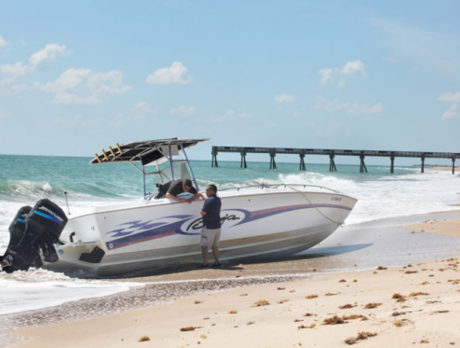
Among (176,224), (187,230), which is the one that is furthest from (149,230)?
(187,230)

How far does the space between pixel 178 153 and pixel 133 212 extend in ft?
5.52

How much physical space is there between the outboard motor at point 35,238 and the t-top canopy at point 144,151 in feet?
5.65

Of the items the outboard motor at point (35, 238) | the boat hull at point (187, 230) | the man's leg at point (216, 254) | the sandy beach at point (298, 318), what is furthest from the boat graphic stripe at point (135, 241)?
the sandy beach at point (298, 318)

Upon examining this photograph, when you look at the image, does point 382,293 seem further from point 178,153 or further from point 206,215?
point 178,153

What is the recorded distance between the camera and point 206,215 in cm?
966

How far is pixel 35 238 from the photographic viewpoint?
343 inches

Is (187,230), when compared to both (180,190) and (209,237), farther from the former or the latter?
(180,190)

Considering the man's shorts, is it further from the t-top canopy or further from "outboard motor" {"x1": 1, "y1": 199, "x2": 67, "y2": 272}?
"outboard motor" {"x1": 1, "y1": 199, "x2": 67, "y2": 272}

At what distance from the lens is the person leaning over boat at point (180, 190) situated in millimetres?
9727

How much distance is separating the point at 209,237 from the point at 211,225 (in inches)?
9.9

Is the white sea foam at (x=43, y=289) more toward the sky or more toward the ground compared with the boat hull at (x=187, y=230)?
more toward the ground

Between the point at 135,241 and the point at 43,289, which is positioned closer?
the point at 43,289

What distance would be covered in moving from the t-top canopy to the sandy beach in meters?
3.56

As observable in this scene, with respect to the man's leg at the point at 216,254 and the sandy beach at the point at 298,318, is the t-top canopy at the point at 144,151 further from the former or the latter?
the sandy beach at the point at 298,318
